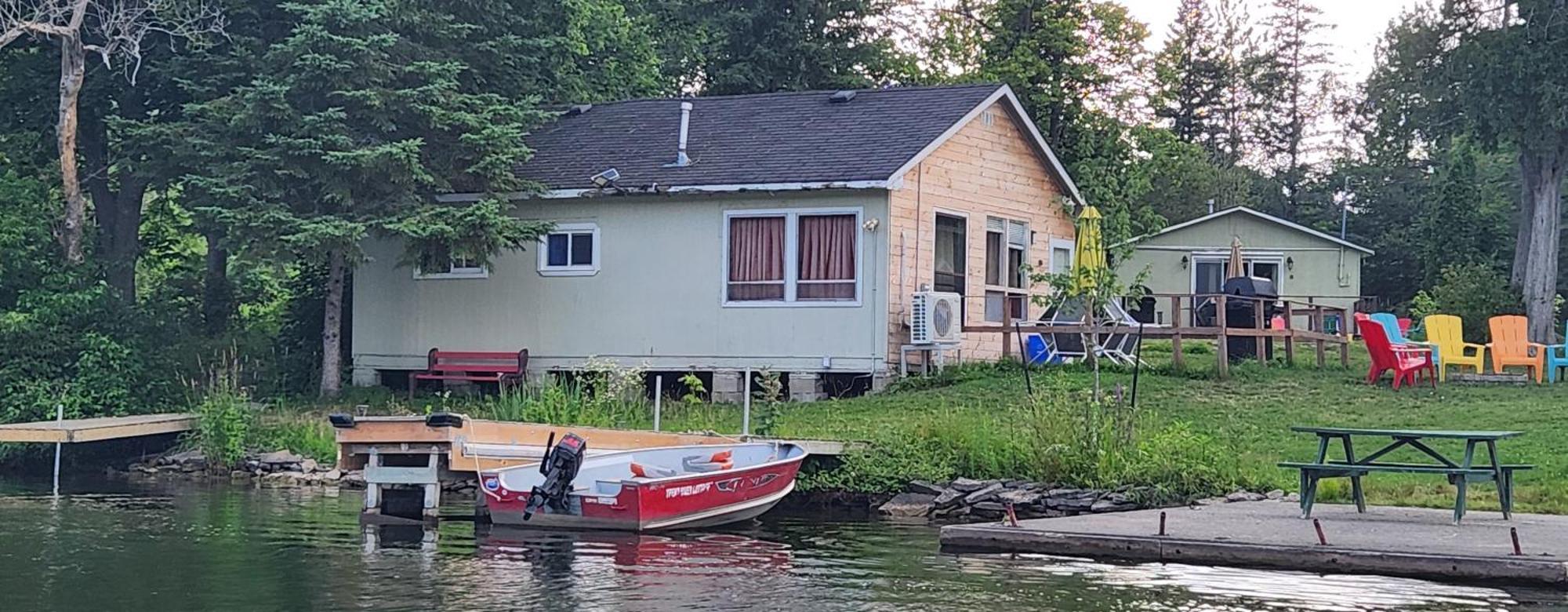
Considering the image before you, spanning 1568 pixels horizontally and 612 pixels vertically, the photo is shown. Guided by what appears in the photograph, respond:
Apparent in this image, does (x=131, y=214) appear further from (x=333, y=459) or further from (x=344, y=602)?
(x=344, y=602)

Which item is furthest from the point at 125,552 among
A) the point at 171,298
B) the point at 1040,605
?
the point at 171,298

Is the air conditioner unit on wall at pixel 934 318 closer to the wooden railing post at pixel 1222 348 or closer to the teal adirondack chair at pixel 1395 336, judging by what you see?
the wooden railing post at pixel 1222 348

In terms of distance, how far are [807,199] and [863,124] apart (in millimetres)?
1856

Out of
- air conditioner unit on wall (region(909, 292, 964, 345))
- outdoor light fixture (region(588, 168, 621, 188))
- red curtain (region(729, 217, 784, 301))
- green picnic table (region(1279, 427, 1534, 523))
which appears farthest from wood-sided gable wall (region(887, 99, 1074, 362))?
green picnic table (region(1279, 427, 1534, 523))

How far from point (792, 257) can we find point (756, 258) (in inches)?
22.2

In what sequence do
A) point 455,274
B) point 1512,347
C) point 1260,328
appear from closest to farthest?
point 1512,347
point 1260,328
point 455,274

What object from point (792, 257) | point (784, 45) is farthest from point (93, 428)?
point (784, 45)

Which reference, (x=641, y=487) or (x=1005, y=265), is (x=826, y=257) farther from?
(x=641, y=487)

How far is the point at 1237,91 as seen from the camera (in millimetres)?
63812

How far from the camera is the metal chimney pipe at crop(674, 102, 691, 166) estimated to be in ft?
84.5

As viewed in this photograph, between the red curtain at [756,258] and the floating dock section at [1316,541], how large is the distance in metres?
10.1

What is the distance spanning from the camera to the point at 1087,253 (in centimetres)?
2409

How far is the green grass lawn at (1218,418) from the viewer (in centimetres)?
1681

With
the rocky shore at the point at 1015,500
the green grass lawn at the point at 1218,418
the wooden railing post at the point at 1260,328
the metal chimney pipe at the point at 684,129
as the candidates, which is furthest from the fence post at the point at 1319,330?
the rocky shore at the point at 1015,500
